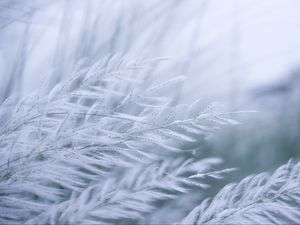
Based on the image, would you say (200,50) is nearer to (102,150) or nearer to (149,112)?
(149,112)

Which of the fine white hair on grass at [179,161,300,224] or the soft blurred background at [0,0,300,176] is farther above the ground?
the soft blurred background at [0,0,300,176]

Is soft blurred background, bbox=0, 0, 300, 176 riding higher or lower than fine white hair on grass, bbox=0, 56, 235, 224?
higher

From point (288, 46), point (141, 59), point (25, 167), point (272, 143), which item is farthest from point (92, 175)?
point (288, 46)

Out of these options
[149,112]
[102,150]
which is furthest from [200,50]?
[102,150]

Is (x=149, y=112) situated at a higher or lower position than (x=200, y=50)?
lower

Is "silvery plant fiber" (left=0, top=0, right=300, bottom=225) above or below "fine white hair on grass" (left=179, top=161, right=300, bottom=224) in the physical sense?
above

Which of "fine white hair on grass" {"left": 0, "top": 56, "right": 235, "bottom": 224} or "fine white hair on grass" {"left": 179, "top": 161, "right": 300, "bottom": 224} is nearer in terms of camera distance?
"fine white hair on grass" {"left": 0, "top": 56, "right": 235, "bottom": 224}
